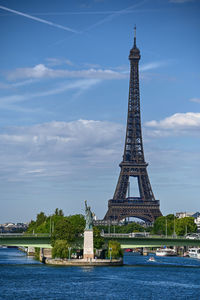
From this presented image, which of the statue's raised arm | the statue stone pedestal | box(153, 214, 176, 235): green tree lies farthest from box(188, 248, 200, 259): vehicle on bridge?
the statue stone pedestal

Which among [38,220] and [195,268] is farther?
[38,220]

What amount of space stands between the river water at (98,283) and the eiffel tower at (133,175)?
75906 millimetres

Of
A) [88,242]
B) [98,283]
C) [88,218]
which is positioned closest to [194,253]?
[88,218]

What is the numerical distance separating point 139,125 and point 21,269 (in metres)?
93.4

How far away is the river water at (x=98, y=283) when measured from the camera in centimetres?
6806

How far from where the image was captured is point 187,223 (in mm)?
168625

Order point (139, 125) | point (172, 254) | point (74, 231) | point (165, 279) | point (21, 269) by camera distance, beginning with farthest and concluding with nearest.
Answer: point (139, 125) < point (172, 254) < point (74, 231) < point (21, 269) < point (165, 279)

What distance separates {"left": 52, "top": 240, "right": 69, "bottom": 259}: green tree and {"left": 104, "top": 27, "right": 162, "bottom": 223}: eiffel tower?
70706 mm

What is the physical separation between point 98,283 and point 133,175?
101 meters

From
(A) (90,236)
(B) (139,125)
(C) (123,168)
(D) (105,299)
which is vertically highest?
(B) (139,125)

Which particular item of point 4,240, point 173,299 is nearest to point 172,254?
point 4,240

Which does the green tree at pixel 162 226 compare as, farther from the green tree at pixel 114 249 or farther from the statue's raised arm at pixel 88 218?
the statue's raised arm at pixel 88 218

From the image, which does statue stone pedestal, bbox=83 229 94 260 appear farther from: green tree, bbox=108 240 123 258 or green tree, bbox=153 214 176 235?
green tree, bbox=153 214 176 235

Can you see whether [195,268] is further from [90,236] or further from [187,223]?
[187,223]
